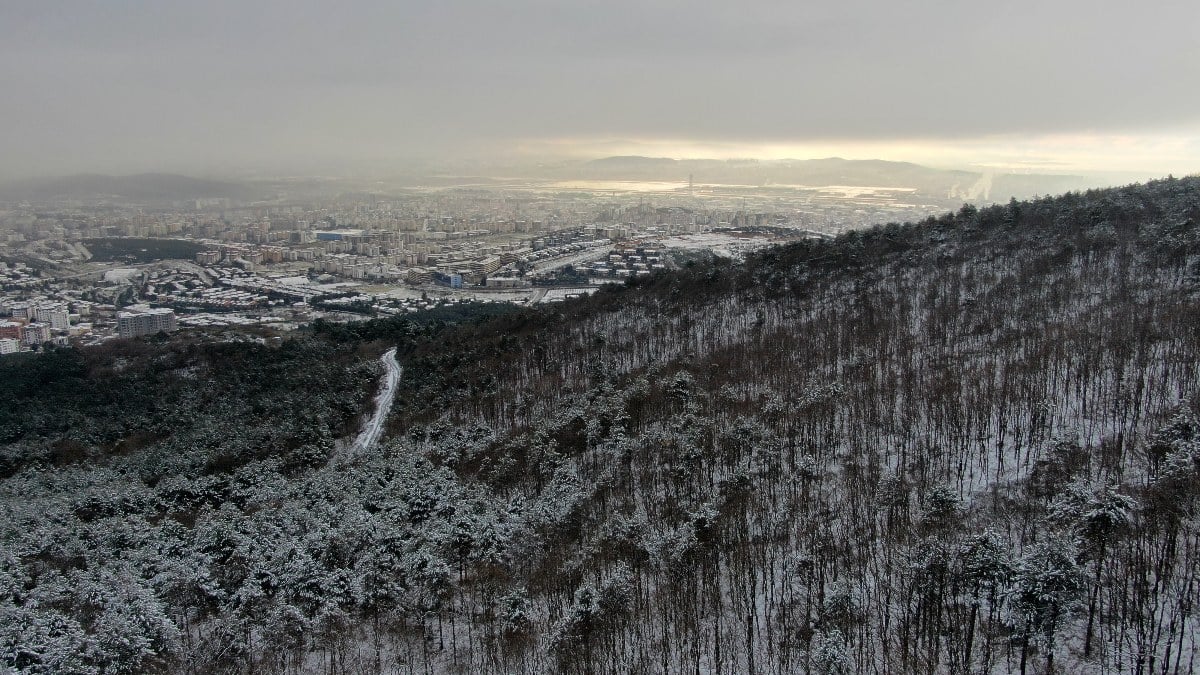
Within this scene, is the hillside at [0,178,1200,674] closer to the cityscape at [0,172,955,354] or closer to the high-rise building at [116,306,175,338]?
the cityscape at [0,172,955,354]

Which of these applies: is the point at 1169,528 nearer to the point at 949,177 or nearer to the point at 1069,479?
the point at 1069,479

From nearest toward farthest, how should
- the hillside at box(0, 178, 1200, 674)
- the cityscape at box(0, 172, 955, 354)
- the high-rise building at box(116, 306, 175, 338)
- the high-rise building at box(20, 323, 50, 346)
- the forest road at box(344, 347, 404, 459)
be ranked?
the hillside at box(0, 178, 1200, 674)
the forest road at box(344, 347, 404, 459)
the high-rise building at box(20, 323, 50, 346)
the high-rise building at box(116, 306, 175, 338)
the cityscape at box(0, 172, 955, 354)

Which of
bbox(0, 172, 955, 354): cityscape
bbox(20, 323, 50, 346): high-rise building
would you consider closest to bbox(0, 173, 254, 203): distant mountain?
bbox(0, 172, 955, 354): cityscape

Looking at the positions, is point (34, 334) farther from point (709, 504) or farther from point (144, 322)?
point (709, 504)

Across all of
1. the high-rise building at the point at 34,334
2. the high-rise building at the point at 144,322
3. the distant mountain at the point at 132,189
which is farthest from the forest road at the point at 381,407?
the distant mountain at the point at 132,189

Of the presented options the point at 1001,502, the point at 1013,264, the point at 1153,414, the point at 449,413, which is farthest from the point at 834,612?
the point at 1013,264
